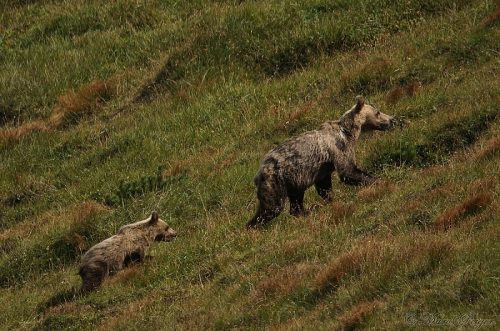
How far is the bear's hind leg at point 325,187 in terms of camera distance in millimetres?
17250

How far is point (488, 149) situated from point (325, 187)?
233 cm

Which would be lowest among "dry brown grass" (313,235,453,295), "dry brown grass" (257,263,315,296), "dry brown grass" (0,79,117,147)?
"dry brown grass" (0,79,117,147)

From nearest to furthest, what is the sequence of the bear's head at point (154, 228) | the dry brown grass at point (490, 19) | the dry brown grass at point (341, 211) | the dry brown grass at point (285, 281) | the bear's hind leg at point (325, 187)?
the dry brown grass at point (285, 281) → the dry brown grass at point (341, 211) → the bear's hind leg at point (325, 187) → the bear's head at point (154, 228) → the dry brown grass at point (490, 19)

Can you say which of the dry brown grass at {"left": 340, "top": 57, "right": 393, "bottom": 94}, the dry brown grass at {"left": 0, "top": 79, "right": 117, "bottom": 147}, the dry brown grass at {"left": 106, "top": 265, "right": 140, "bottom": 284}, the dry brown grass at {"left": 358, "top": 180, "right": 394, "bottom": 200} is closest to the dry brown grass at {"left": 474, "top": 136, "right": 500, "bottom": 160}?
the dry brown grass at {"left": 358, "top": 180, "right": 394, "bottom": 200}

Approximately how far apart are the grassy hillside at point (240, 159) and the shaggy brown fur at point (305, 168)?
0.79 ft

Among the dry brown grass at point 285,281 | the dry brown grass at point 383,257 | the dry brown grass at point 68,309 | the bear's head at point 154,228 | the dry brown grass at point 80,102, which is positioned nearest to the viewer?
the dry brown grass at point 383,257

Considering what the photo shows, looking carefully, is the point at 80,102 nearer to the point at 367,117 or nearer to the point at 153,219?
the point at 153,219

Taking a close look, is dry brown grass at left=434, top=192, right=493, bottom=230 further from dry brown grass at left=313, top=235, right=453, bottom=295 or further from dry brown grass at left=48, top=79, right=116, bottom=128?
dry brown grass at left=48, top=79, right=116, bottom=128

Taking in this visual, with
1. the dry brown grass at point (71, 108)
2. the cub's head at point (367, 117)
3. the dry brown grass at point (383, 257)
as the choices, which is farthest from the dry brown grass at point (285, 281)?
the dry brown grass at point (71, 108)

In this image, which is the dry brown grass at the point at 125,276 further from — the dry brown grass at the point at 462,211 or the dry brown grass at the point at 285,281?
the dry brown grass at the point at 462,211

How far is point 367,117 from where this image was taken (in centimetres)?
1848

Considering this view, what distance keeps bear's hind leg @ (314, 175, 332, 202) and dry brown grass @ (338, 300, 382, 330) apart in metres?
4.80

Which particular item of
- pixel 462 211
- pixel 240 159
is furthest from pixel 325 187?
pixel 240 159

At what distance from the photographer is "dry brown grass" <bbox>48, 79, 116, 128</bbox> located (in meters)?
25.6
